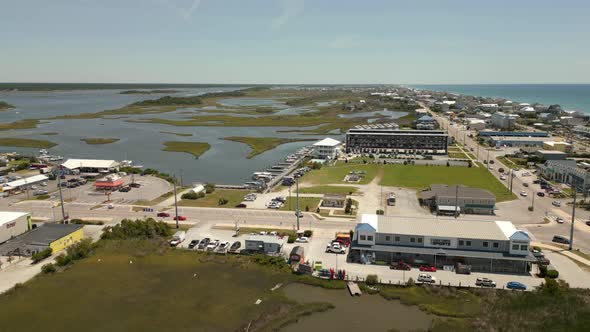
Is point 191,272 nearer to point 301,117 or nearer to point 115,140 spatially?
point 115,140

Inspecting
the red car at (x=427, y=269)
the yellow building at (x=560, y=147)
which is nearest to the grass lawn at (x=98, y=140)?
the red car at (x=427, y=269)

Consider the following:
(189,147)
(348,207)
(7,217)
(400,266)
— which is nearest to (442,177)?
(348,207)

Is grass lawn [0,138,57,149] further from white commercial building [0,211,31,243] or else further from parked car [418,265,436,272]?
parked car [418,265,436,272]

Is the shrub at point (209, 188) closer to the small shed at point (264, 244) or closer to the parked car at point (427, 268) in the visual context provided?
the small shed at point (264, 244)

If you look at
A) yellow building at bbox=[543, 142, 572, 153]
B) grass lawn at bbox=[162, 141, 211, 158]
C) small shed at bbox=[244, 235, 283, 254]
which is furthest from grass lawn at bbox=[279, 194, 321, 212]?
yellow building at bbox=[543, 142, 572, 153]

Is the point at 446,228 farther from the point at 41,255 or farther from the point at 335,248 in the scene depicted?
the point at 41,255

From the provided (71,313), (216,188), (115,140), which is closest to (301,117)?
(115,140)

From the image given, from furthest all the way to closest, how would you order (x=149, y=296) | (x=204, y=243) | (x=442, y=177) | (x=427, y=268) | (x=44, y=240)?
(x=442, y=177) < (x=204, y=243) < (x=44, y=240) < (x=427, y=268) < (x=149, y=296)
